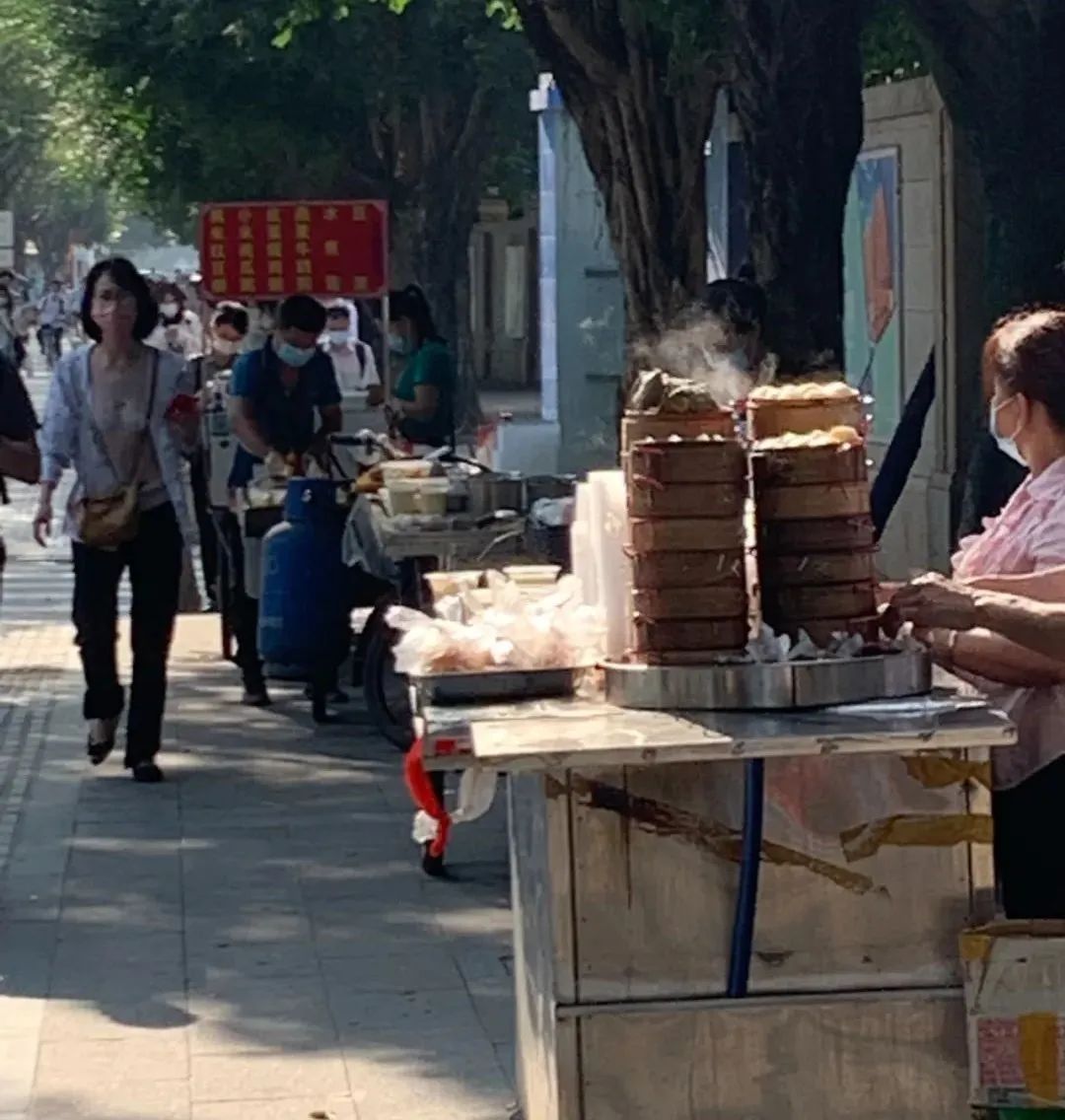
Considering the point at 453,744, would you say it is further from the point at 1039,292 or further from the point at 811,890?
the point at 1039,292

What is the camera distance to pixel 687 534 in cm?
429

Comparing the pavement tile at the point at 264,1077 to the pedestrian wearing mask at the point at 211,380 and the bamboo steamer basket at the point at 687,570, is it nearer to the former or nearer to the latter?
the bamboo steamer basket at the point at 687,570

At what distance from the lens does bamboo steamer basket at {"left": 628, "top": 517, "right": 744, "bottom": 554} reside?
4.29 meters

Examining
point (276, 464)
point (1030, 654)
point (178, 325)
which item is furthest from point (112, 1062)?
point (178, 325)

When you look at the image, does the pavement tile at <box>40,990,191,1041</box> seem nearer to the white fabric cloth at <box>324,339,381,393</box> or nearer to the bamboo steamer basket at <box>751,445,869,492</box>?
the bamboo steamer basket at <box>751,445,869,492</box>

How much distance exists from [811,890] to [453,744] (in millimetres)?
588

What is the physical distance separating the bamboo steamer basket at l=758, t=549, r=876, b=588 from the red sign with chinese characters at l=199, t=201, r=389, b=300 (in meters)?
11.5

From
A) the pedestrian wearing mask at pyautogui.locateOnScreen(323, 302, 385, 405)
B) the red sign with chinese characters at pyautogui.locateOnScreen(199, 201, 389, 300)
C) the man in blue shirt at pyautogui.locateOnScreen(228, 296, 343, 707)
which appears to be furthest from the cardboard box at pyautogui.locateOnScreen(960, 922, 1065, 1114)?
the pedestrian wearing mask at pyautogui.locateOnScreen(323, 302, 385, 405)

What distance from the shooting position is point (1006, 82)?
898cm

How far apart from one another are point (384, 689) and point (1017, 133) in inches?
132

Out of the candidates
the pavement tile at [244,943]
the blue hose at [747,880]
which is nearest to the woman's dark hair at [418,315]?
the pavement tile at [244,943]

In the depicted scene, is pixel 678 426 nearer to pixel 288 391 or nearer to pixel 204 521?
pixel 288 391

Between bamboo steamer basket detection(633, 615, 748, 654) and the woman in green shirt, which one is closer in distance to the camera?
bamboo steamer basket detection(633, 615, 748, 654)

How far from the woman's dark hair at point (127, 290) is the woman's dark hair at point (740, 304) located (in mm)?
1954
